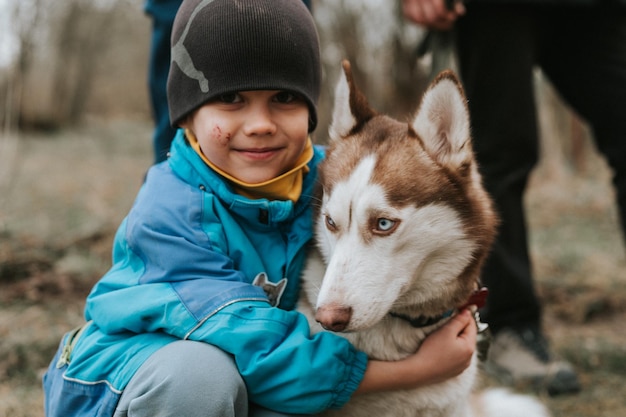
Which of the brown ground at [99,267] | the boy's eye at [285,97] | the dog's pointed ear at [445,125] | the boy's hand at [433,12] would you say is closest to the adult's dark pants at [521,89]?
the boy's hand at [433,12]

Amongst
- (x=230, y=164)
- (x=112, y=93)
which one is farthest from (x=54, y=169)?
(x=112, y=93)

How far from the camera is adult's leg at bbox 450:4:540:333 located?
3.13 metres

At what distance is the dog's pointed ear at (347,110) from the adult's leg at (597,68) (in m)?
1.38

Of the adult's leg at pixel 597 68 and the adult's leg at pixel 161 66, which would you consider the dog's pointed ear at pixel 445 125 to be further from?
the adult's leg at pixel 597 68

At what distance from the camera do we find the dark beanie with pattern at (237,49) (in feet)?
7.04

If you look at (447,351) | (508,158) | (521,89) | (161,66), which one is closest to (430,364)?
(447,351)

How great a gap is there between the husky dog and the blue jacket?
0.14 metres

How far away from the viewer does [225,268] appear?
81.0 inches

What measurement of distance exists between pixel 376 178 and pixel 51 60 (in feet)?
54.2

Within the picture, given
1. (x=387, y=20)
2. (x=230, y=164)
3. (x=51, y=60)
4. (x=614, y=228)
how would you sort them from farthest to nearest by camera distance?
(x=51, y=60)
(x=387, y=20)
(x=614, y=228)
(x=230, y=164)

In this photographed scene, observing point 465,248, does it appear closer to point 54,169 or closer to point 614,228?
point 614,228

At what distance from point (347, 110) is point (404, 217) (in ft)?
1.71

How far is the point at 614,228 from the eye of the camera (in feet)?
23.6

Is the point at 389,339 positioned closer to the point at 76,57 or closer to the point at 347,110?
the point at 347,110
